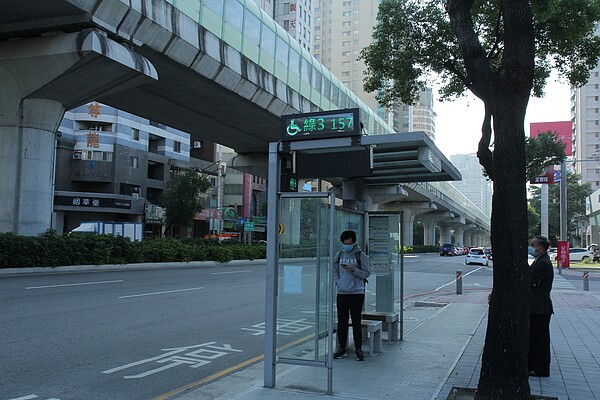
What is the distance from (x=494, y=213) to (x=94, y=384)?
15.5 feet

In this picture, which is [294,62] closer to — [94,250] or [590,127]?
[94,250]

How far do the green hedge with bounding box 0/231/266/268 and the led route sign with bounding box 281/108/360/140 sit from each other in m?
15.5

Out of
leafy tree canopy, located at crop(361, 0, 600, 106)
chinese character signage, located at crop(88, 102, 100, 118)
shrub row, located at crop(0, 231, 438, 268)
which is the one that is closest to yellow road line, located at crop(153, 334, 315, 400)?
leafy tree canopy, located at crop(361, 0, 600, 106)

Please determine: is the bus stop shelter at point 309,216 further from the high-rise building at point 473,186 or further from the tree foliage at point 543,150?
the high-rise building at point 473,186

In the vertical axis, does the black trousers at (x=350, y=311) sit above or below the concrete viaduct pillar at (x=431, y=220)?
below

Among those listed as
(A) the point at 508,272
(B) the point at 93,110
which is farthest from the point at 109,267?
(B) the point at 93,110

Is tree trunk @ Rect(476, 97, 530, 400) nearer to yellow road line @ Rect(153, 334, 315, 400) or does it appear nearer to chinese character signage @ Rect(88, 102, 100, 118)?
yellow road line @ Rect(153, 334, 315, 400)

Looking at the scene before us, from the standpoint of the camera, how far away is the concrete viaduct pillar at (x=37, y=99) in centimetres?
1786

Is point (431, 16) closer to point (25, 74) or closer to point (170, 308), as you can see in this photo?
point (170, 308)

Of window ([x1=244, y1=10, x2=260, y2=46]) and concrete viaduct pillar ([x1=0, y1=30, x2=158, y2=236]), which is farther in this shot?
window ([x1=244, y1=10, x2=260, y2=46])

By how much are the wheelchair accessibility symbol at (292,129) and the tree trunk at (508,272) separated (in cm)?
208

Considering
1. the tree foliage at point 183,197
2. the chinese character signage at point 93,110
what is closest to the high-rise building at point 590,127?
the tree foliage at point 183,197

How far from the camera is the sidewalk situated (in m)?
5.51

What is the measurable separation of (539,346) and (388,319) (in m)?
2.30
